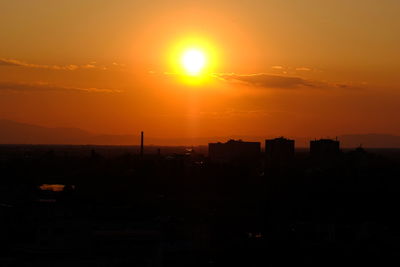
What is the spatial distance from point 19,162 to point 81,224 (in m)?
46.6

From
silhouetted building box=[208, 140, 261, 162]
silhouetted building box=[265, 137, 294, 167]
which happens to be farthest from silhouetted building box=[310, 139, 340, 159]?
silhouetted building box=[208, 140, 261, 162]

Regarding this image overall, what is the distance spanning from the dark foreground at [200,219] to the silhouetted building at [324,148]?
3026 centimetres

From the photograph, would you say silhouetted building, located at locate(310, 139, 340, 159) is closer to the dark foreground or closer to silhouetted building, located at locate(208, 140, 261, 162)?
silhouetted building, located at locate(208, 140, 261, 162)

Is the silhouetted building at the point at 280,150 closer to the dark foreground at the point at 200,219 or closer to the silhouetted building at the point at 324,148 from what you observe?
the silhouetted building at the point at 324,148

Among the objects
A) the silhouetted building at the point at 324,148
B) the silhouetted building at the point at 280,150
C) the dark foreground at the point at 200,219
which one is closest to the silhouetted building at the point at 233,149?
the silhouetted building at the point at 324,148

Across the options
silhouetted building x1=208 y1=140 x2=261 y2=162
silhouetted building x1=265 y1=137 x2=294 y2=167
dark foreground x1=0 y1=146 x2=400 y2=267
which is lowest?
dark foreground x1=0 y1=146 x2=400 y2=267

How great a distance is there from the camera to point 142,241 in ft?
76.5

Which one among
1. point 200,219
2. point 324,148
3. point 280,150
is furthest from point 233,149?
point 200,219

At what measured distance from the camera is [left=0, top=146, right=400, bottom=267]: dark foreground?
21.0 meters

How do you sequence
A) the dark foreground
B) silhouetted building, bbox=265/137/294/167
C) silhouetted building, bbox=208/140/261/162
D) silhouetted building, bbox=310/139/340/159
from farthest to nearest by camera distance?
silhouetted building, bbox=208/140/261/162 < silhouetted building, bbox=310/139/340/159 < silhouetted building, bbox=265/137/294/167 < the dark foreground

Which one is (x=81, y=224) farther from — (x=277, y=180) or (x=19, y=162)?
(x=19, y=162)

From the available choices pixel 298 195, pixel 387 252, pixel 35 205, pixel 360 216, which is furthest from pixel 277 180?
pixel 387 252

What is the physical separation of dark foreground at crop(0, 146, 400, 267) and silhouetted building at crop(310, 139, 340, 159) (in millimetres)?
30263

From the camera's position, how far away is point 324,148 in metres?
Answer: 91.1
